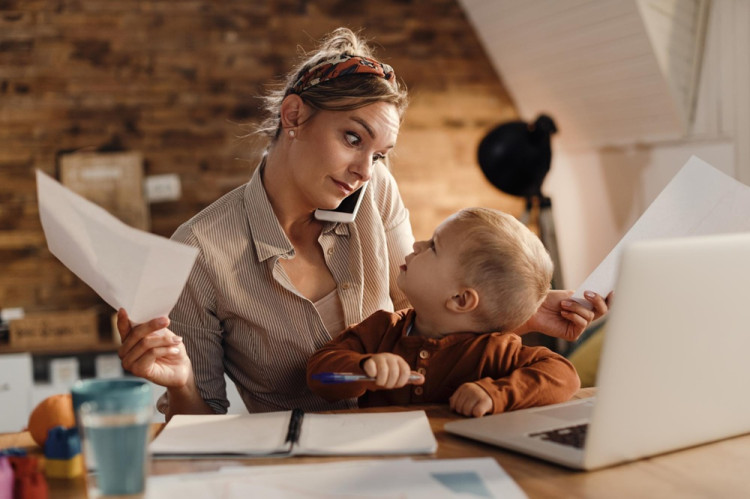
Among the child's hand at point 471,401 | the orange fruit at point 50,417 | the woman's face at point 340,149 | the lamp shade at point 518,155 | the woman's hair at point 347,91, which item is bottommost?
the child's hand at point 471,401

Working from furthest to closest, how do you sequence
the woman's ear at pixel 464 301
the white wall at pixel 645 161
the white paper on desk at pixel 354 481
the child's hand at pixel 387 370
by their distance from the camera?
the white wall at pixel 645 161, the woman's ear at pixel 464 301, the child's hand at pixel 387 370, the white paper on desk at pixel 354 481

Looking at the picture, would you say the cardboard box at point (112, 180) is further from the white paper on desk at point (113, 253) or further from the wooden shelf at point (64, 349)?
the white paper on desk at point (113, 253)

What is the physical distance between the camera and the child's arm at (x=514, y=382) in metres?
1.14

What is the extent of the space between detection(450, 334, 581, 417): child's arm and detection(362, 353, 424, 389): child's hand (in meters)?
0.10

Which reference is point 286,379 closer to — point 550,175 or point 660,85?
point 660,85

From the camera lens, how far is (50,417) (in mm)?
1004

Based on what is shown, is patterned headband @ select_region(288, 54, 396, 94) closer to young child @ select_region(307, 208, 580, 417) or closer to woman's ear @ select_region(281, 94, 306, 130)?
woman's ear @ select_region(281, 94, 306, 130)

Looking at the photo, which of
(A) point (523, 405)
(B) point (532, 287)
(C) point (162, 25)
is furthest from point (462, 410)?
(C) point (162, 25)

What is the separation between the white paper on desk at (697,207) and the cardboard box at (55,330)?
9.39ft

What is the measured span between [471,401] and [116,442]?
560mm

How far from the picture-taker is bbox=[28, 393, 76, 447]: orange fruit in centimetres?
100

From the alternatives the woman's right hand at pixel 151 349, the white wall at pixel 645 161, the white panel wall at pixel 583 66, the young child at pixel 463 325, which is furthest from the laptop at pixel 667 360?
the white panel wall at pixel 583 66

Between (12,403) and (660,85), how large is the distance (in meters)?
2.98

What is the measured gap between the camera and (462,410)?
45.4 inches
